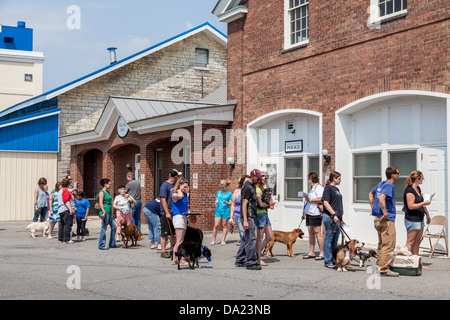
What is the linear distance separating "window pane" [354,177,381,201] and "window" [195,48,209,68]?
1723 cm

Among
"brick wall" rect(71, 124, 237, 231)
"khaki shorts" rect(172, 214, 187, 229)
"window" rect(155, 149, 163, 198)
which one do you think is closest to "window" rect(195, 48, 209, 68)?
"brick wall" rect(71, 124, 237, 231)

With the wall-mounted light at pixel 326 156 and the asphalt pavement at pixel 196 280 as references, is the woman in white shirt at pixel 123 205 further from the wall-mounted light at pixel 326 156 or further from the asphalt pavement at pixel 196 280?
the wall-mounted light at pixel 326 156

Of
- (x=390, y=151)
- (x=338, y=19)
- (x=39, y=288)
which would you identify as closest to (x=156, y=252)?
(x=39, y=288)

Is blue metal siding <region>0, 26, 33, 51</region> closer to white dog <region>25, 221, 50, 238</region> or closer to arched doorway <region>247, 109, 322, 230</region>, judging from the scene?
white dog <region>25, 221, 50, 238</region>

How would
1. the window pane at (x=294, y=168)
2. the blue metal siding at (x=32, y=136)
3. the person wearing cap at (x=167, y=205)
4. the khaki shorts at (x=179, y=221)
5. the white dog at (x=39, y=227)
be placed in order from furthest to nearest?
the blue metal siding at (x=32, y=136) → the white dog at (x=39, y=227) → the window pane at (x=294, y=168) → the person wearing cap at (x=167, y=205) → the khaki shorts at (x=179, y=221)

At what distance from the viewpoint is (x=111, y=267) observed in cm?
1079

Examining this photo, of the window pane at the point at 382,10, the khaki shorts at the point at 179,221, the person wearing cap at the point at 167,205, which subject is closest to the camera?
the khaki shorts at the point at 179,221

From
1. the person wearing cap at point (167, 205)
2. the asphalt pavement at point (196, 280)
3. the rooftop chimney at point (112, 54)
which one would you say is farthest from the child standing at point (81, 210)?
the rooftop chimney at point (112, 54)

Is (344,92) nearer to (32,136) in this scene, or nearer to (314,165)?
(314,165)

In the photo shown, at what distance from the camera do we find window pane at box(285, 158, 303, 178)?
646 inches

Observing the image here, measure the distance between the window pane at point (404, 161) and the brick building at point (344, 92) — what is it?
0.9 inches

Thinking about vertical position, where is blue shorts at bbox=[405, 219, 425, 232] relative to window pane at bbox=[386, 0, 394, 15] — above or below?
below

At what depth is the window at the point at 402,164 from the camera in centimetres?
1312

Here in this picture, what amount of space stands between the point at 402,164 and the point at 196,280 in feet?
20.6
